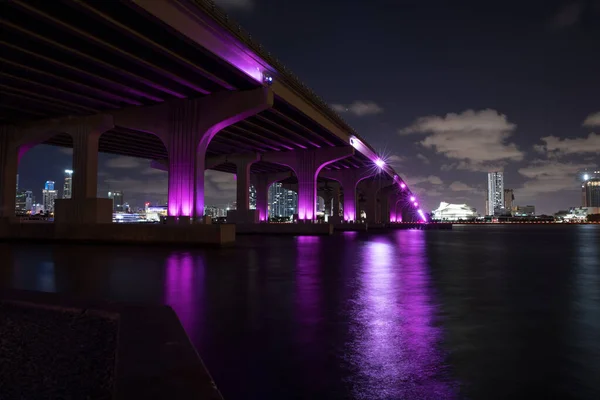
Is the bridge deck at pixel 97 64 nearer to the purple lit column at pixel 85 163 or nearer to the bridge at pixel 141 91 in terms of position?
the bridge at pixel 141 91

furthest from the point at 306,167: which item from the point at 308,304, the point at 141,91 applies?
the point at 308,304

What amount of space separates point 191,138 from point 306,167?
2615 cm

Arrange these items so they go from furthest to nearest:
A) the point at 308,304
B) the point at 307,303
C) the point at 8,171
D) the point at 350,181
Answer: the point at 350,181 → the point at 8,171 → the point at 307,303 → the point at 308,304

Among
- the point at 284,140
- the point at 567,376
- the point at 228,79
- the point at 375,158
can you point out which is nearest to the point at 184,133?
the point at 228,79

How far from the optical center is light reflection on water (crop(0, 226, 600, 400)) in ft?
13.3

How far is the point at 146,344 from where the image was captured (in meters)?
3.90

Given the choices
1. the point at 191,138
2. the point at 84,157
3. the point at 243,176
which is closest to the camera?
the point at 191,138

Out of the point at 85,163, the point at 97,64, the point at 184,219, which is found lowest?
the point at 184,219

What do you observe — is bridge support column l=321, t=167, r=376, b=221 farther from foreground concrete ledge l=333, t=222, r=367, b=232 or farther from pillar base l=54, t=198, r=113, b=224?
pillar base l=54, t=198, r=113, b=224

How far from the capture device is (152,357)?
355cm

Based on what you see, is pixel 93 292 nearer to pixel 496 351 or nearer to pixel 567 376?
pixel 496 351

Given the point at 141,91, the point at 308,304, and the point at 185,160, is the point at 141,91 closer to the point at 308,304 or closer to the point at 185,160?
the point at 185,160

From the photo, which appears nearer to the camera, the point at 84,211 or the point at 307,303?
the point at 307,303

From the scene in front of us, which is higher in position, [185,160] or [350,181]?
[350,181]
